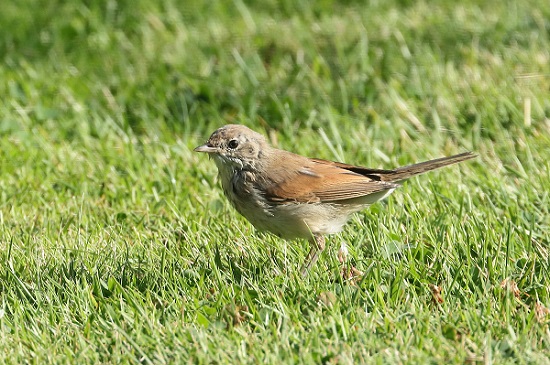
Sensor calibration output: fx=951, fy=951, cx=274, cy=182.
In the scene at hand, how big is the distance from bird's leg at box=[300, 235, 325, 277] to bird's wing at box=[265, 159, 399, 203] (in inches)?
11.0

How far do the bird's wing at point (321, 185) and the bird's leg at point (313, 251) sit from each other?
0.28 metres

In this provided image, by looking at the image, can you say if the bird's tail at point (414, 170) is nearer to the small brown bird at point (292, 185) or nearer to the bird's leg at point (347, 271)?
the small brown bird at point (292, 185)

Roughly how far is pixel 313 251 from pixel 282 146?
213 cm

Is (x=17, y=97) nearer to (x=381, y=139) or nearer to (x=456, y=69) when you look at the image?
(x=381, y=139)

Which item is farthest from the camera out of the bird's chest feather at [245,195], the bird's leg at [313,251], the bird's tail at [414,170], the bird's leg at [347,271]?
the bird's tail at [414,170]

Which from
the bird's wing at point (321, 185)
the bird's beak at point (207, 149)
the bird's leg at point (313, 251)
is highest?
the bird's beak at point (207, 149)

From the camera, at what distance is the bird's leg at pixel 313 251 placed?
5.38 meters

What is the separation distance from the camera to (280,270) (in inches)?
213

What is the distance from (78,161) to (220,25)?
3.06m

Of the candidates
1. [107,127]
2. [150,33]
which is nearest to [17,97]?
[107,127]

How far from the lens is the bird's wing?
19.7 ft

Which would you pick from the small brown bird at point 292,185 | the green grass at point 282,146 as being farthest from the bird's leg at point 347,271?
the small brown bird at point 292,185

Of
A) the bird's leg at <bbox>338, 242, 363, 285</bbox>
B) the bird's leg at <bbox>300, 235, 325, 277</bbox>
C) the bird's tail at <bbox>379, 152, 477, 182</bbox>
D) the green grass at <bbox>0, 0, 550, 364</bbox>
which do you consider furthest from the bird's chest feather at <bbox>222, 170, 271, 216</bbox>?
the bird's tail at <bbox>379, 152, 477, 182</bbox>

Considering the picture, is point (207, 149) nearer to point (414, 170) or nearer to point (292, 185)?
point (292, 185)
